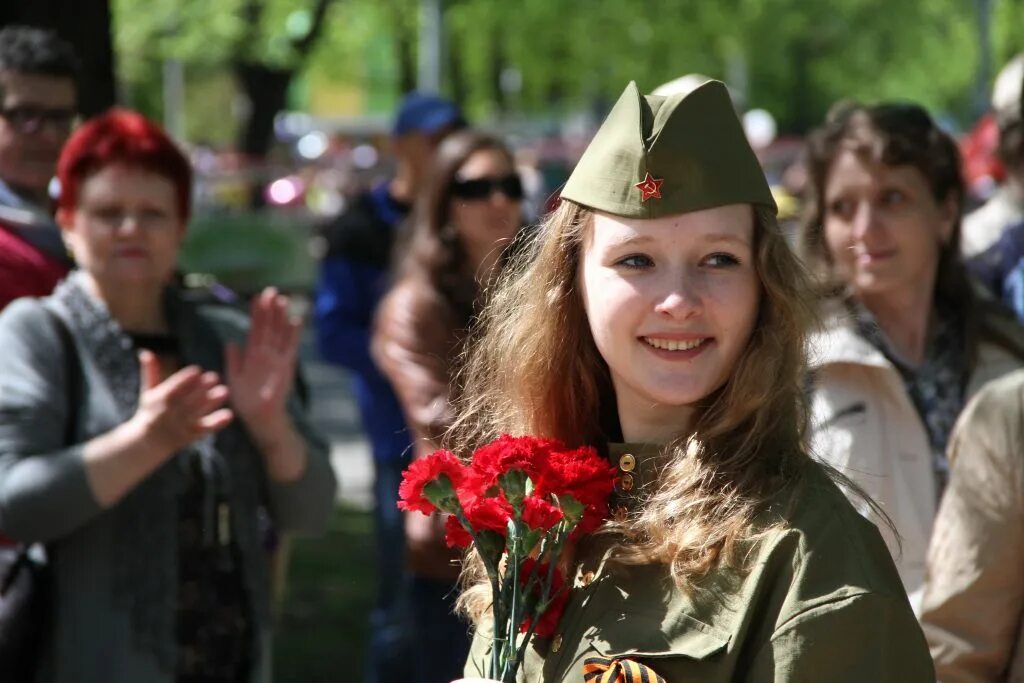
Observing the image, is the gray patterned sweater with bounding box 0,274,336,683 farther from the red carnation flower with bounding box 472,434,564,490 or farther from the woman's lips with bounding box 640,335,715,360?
the woman's lips with bounding box 640,335,715,360

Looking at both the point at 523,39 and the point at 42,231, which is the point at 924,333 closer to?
the point at 42,231

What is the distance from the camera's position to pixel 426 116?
6.49 m

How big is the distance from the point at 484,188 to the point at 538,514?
282 centimetres

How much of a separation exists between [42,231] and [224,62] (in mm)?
18526

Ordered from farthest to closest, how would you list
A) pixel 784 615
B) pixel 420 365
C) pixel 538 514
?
pixel 420 365 < pixel 538 514 < pixel 784 615

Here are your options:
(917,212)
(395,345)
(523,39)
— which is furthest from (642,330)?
(523,39)

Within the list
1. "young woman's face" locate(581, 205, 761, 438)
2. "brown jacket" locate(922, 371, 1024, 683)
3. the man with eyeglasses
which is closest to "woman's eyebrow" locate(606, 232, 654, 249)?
"young woman's face" locate(581, 205, 761, 438)

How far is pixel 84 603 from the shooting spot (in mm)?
3439

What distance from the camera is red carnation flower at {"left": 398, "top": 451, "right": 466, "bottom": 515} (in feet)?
6.90

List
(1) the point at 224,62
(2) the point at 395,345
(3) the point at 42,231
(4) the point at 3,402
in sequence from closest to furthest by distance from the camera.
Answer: (4) the point at 3,402
(3) the point at 42,231
(2) the point at 395,345
(1) the point at 224,62

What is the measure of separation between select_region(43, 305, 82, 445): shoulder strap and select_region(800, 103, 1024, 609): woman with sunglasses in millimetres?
1709

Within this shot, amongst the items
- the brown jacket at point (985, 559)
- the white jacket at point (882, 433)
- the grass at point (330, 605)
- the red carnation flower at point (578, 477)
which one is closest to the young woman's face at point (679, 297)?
the red carnation flower at point (578, 477)

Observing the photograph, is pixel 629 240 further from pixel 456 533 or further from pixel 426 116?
pixel 426 116

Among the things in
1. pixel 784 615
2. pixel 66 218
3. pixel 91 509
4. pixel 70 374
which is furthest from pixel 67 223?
pixel 784 615
